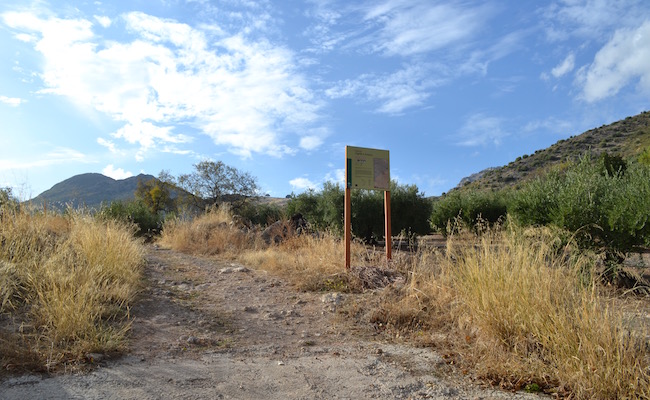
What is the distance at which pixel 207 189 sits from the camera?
131ft

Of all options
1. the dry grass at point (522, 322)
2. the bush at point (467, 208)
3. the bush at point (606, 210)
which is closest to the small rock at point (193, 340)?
the dry grass at point (522, 322)

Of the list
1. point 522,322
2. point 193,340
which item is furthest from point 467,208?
point 193,340

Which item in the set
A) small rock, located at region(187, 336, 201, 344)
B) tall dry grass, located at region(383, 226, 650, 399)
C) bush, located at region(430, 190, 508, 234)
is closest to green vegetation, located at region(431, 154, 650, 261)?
tall dry grass, located at region(383, 226, 650, 399)

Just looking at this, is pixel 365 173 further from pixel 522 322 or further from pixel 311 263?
pixel 522 322

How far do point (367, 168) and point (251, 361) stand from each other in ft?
15.7

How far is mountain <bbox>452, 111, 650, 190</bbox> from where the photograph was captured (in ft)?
131

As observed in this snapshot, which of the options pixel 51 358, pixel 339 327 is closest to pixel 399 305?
pixel 339 327

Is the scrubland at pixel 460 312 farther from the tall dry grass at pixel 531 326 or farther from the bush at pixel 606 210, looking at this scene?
the bush at pixel 606 210

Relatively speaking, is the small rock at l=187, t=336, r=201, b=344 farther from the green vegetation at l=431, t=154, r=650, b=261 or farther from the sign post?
the green vegetation at l=431, t=154, r=650, b=261

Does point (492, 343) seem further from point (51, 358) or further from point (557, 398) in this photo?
point (51, 358)

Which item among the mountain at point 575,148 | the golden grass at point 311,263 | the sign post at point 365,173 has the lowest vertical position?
the golden grass at point 311,263

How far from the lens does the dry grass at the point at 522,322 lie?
10.8ft

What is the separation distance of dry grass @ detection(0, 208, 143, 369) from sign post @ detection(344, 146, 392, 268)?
381cm

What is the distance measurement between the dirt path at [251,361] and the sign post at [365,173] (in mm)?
1983
